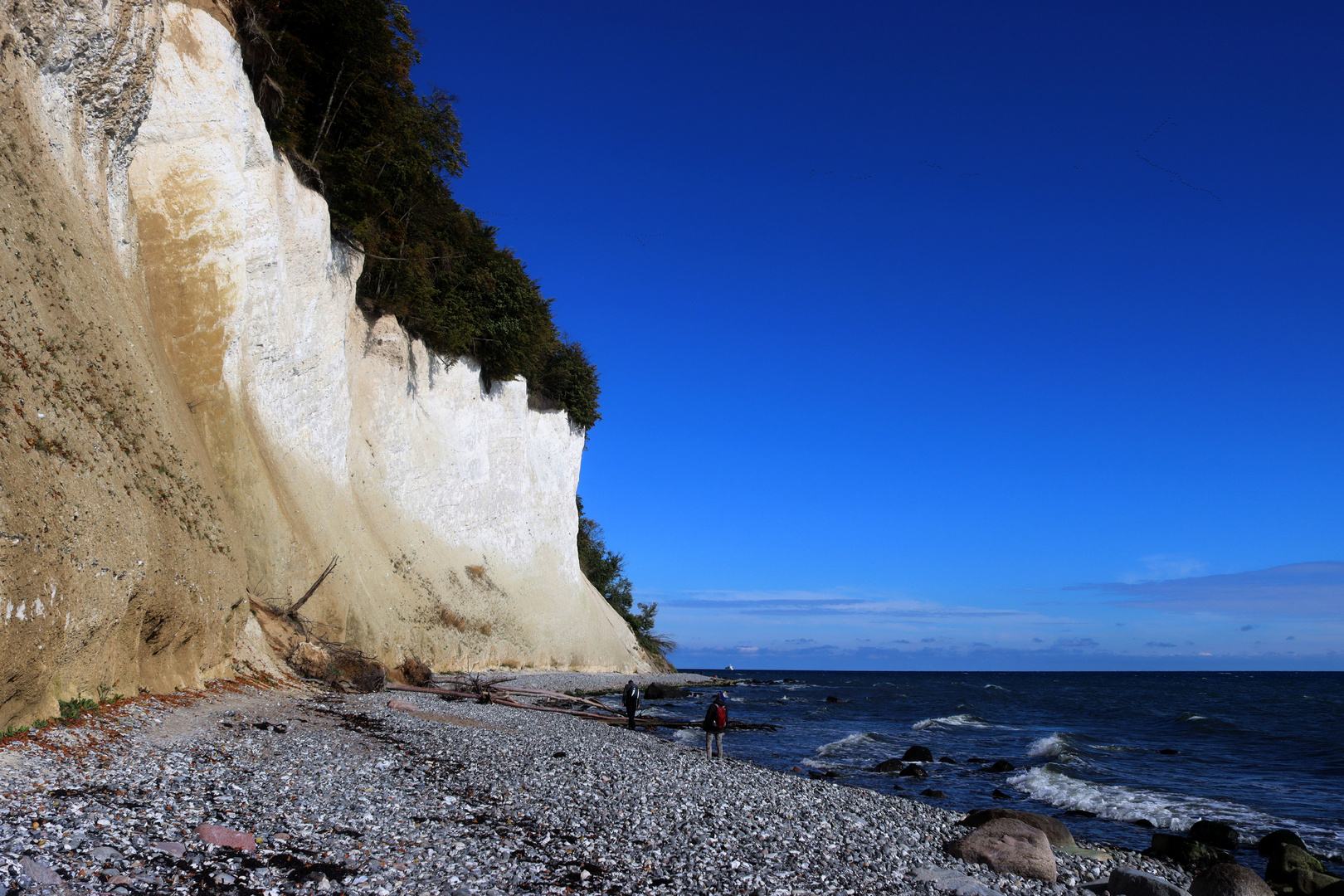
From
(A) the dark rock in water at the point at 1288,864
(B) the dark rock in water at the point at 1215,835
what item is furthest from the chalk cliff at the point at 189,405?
(B) the dark rock in water at the point at 1215,835

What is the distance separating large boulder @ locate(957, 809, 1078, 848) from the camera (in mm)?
12156

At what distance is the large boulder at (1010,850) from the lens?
9.71 metres

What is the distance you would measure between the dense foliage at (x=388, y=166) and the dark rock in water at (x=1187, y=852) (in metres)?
27.3

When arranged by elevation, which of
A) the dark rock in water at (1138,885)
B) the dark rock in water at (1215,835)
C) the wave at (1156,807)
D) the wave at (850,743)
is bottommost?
the wave at (850,743)

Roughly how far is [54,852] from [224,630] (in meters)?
10.1

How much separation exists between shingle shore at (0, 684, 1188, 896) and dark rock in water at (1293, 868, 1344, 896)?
1.93 m

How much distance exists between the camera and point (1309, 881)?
37.1 ft

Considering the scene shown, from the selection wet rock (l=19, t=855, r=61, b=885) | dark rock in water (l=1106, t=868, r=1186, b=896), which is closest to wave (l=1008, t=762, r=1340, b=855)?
dark rock in water (l=1106, t=868, r=1186, b=896)

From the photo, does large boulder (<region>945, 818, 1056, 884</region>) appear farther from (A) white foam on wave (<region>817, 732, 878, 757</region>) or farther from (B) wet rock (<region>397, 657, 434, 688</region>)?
(B) wet rock (<region>397, 657, 434, 688</region>)

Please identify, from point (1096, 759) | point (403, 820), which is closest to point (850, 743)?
point (1096, 759)

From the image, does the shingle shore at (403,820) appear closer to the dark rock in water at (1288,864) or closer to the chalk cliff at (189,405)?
the chalk cliff at (189,405)

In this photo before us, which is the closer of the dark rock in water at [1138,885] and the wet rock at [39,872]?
the wet rock at [39,872]

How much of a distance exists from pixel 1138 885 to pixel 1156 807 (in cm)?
967

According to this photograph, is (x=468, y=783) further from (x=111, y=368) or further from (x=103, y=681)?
(x=111, y=368)
